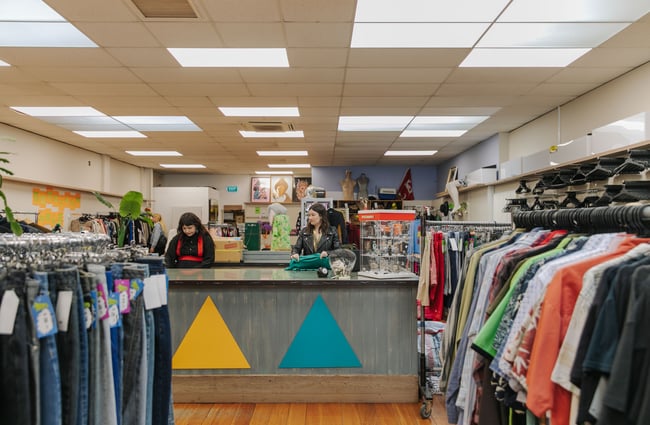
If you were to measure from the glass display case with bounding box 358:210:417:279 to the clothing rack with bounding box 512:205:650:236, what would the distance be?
1.33 meters

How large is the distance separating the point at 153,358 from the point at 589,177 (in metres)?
4.89

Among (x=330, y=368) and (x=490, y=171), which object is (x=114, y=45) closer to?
(x=330, y=368)

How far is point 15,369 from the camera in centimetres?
108

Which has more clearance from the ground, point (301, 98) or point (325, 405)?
point (301, 98)

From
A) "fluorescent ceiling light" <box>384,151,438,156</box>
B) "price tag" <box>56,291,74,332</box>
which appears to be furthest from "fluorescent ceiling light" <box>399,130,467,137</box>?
"price tag" <box>56,291,74,332</box>

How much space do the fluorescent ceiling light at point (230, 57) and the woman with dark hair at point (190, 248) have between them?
65.7 inches

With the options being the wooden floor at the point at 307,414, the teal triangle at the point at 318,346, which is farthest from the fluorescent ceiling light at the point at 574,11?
the wooden floor at the point at 307,414

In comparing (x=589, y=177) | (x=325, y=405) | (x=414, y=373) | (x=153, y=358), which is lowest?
(x=325, y=405)

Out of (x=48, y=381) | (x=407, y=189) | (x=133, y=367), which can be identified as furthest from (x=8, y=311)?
(x=407, y=189)

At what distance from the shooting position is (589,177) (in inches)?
196

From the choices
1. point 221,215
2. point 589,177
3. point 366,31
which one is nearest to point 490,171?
point 589,177

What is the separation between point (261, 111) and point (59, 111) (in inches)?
114

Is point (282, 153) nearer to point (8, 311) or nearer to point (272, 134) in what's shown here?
point (272, 134)

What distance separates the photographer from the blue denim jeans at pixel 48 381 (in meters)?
1.16
